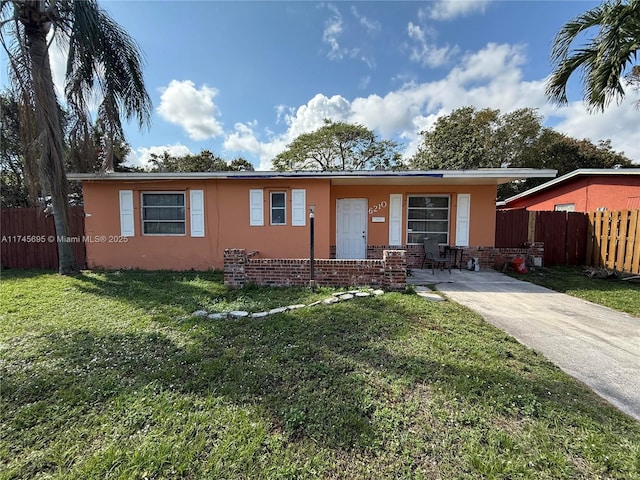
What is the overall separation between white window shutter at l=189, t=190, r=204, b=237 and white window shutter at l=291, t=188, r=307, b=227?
252 cm

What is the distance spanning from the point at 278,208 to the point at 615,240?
8987 mm

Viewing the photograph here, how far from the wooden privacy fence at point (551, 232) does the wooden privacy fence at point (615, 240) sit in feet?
0.82

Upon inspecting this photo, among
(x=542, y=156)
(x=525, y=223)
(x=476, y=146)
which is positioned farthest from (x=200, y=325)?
(x=542, y=156)

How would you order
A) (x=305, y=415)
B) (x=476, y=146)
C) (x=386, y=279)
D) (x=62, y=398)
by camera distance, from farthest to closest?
(x=476, y=146) → (x=386, y=279) → (x=62, y=398) → (x=305, y=415)

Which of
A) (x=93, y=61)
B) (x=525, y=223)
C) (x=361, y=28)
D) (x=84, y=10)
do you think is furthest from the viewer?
(x=361, y=28)

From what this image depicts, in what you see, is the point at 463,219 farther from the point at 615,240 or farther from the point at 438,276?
the point at 615,240

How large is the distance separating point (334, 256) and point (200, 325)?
545 cm

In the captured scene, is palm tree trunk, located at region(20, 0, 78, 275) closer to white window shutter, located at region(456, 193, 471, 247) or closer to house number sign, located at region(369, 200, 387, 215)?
house number sign, located at region(369, 200, 387, 215)

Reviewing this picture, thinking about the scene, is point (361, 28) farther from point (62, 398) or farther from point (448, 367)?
point (62, 398)

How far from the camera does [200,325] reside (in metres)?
3.69

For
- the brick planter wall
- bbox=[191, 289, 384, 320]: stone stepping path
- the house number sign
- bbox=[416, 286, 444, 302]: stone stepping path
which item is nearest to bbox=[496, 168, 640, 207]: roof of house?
the house number sign

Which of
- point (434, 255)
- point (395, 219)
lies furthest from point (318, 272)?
point (434, 255)

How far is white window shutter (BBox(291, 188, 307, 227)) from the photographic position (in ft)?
24.3

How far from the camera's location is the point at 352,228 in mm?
8625
